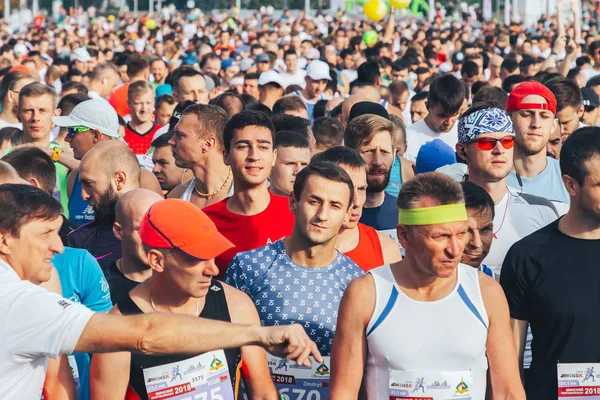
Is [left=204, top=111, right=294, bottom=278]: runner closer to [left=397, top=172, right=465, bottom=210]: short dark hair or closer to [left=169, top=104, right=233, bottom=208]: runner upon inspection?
[left=169, top=104, right=233, bottom=208]: runner

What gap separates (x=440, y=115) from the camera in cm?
891

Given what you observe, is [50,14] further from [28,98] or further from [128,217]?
[128,217]

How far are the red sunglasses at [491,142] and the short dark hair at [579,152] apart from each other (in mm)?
1062

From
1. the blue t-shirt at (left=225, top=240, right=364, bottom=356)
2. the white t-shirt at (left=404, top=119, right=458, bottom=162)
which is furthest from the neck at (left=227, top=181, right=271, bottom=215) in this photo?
the white t-shirt at (left=404, top=119, right=458, bottom=162)

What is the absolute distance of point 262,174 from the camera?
5746 mm

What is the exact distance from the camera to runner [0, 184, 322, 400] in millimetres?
3314

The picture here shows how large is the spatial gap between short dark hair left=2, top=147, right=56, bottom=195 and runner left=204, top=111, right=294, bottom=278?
987 mm

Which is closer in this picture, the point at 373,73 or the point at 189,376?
the point at 189,376

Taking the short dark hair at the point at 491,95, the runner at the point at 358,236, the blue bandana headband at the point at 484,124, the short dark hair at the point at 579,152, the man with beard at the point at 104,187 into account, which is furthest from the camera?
the short dark hair at the point at 491,95

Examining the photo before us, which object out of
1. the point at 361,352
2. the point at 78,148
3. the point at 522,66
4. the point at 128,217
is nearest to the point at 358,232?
the point at 128,217

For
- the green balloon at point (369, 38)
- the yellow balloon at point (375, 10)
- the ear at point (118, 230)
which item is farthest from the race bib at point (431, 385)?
the green balloon at point (369, 38)

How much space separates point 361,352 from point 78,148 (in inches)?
173

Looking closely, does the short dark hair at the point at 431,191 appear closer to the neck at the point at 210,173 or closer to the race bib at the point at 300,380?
the race bib at the point at 300,380

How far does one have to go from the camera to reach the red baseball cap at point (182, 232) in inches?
161
